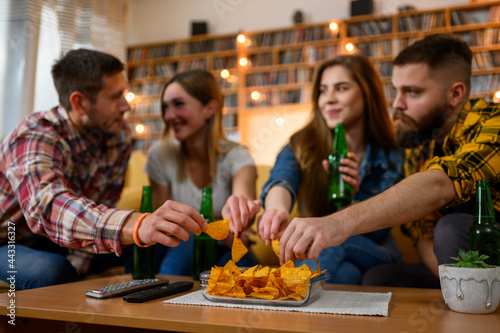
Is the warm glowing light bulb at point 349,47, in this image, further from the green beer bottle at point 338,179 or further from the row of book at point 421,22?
the green beer bottle at point 338,179

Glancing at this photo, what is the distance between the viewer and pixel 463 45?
→ 4.68ft

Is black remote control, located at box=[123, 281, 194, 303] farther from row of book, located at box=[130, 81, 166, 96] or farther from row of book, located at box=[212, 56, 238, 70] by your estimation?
row of book, located at box=[130, 81, 166, 96]

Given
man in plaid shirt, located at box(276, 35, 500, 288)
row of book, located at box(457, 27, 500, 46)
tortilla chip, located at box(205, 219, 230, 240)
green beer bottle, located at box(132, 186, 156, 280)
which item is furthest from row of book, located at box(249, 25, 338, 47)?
tortilla chip, located at box(205, 219, 230, 240)

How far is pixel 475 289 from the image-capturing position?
727 millimetres

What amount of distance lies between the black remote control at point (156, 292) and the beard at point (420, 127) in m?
0.87

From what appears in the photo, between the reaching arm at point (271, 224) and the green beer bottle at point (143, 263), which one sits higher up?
the reaching arm at point (271, 224)

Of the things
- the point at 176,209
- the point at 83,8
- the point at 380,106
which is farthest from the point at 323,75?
the point at 83,8

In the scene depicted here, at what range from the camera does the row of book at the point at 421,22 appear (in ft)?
14.4

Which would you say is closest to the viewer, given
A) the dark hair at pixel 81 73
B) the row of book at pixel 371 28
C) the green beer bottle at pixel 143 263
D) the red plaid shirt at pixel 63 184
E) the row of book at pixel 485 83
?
the red plaid shirt at pixel 63 184

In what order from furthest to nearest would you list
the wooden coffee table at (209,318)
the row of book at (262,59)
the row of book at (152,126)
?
the row of book at (152,126) < the row of book at (262,59) < the wooden coffee table at (209,318)

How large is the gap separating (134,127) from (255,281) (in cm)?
474

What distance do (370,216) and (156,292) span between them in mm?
460

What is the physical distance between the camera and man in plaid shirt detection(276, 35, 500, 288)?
880 millimetres

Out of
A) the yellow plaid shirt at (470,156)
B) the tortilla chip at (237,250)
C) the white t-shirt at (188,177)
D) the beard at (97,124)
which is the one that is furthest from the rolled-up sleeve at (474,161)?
the beard at (97,124)
